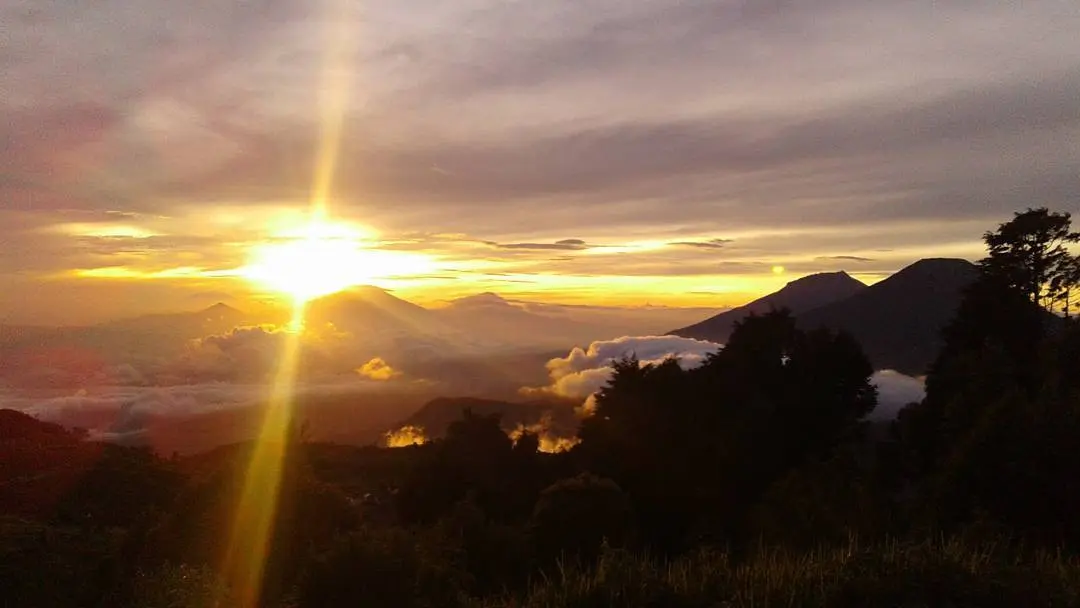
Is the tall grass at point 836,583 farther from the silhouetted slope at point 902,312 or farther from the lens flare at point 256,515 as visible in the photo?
the silhouetted slope at point 902,312

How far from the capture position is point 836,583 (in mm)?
7180

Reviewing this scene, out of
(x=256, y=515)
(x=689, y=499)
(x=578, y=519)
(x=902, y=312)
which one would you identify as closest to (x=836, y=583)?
(x=256, y=515)

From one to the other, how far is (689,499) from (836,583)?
20824 millimetres

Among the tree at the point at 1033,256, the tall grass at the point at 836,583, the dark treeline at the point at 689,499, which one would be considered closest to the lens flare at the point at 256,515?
the dark treeline at the point at 689,499

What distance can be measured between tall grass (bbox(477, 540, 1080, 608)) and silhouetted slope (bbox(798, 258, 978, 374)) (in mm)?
133542

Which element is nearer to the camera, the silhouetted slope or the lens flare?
the lens flare

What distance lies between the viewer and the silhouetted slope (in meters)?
138

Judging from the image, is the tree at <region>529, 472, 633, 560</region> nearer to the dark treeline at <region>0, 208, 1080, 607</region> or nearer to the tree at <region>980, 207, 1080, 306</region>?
the dark treeline at <region>0, 208, 1080, 607</region>

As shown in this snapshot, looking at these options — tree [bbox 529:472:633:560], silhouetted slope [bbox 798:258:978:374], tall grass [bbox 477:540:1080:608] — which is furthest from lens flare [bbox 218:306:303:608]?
silhouetted slope [bbox 798:258:978:374]

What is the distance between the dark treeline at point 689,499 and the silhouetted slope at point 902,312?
4328 inches

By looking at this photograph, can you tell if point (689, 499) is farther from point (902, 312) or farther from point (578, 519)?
point (902, 312)

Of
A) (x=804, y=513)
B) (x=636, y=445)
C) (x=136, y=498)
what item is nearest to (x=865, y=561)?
(x=804, y=513)

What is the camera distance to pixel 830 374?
30703mm

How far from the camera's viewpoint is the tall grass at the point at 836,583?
7.03 metres
